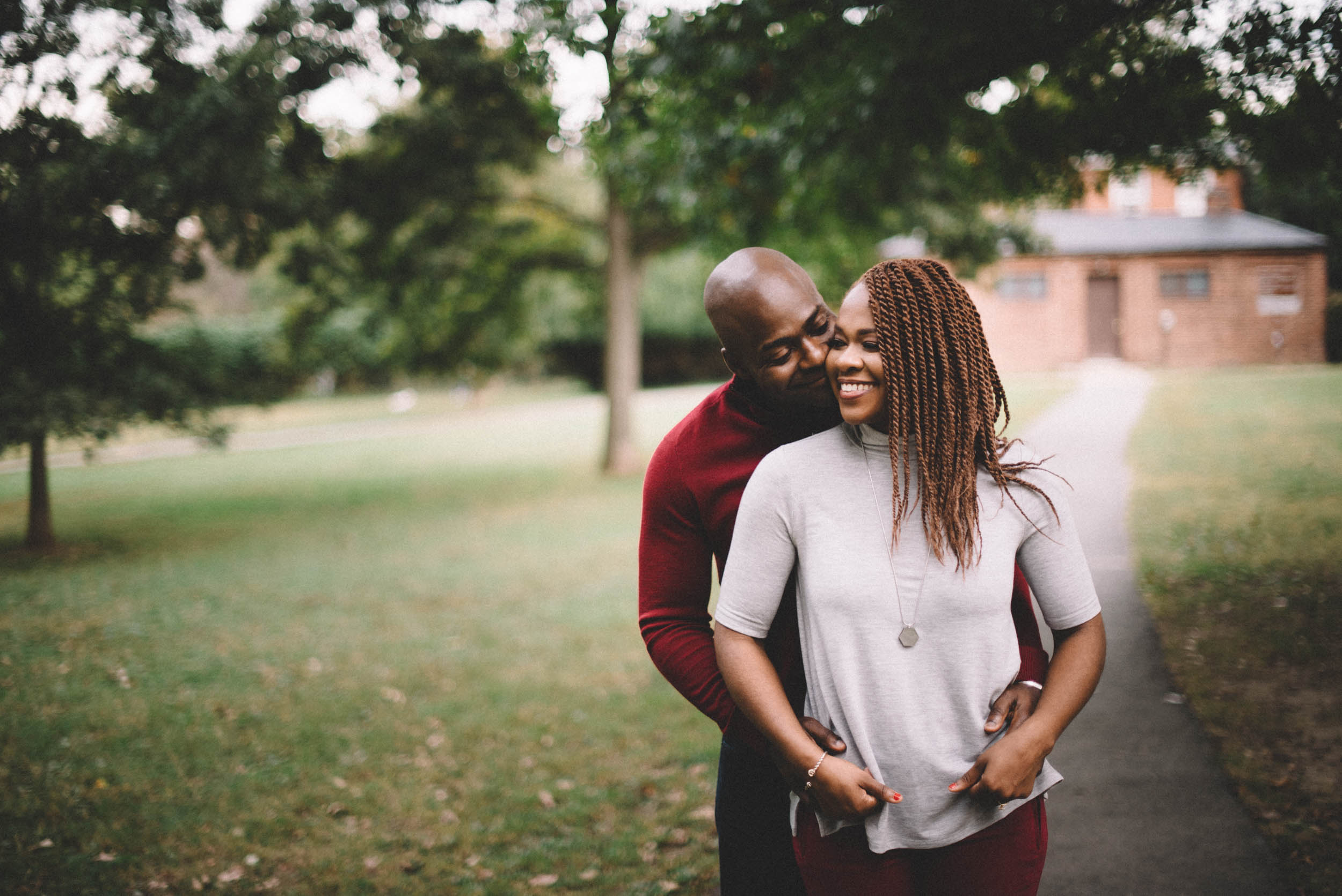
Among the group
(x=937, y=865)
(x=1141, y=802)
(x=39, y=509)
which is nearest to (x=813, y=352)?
(x=937, y=865)

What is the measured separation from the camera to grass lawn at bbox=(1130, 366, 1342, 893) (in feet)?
14.3

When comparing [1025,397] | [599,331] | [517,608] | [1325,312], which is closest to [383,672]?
[517,608]

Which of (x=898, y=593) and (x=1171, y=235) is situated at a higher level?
(x=1171, y=235)

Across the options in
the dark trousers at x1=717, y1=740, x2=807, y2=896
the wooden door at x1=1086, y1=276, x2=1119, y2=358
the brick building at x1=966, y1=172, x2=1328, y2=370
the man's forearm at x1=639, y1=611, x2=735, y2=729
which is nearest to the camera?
the man's forearm at x1=639, y1=611, x2=735, y2=729

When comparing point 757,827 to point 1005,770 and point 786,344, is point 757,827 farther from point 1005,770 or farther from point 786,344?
point 786,344

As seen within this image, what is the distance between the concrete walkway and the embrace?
2071mm

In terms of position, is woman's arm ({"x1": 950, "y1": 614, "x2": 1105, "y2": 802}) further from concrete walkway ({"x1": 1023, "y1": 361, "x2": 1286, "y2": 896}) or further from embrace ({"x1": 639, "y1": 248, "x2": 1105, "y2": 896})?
concrete walkway ({"x1": 1023, "y1": 361, "x2": 1286, "y2": 896})

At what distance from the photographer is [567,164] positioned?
23.6 metres

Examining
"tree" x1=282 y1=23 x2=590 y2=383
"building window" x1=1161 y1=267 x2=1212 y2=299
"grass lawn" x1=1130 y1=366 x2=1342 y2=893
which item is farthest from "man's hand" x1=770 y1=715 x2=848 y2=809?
"tree" x1=282 y1=23 x2=590 y2=383

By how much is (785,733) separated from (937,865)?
0.43 metres

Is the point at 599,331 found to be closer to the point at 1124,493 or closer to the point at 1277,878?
the point at 1124,493

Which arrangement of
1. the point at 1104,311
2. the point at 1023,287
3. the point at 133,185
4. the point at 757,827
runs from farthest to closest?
the point at 1023,287
the point at 1104,311
the point at 133,185
the point at 757,827

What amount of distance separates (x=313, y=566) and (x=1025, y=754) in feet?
34.7

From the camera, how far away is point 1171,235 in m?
10.5
